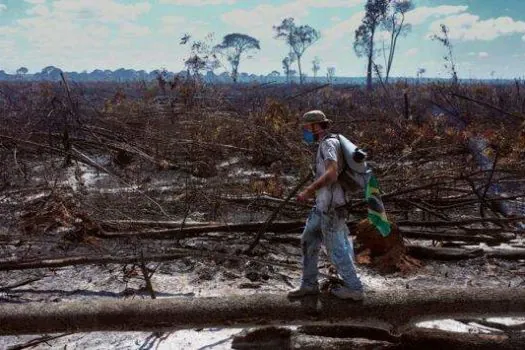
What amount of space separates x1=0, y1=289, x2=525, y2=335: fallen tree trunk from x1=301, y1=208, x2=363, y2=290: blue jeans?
0.19 meters

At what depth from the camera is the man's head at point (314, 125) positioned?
3.58 meters

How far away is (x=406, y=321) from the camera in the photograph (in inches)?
136

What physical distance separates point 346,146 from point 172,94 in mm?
12081

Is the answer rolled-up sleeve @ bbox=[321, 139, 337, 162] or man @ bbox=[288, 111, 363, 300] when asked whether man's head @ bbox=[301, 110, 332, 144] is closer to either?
man @ bbox=[288, 111, 363, 300]

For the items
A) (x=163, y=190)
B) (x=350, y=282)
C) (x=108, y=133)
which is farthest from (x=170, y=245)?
(x=108, y=133)

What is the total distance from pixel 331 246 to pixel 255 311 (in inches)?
27.7

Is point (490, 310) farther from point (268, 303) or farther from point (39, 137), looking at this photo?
point (39, 137)

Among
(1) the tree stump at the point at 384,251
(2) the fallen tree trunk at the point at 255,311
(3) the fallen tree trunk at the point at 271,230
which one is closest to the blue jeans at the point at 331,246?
(2) the fallen tree trunk at the point at 255,311

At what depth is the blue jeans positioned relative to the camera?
342 cm

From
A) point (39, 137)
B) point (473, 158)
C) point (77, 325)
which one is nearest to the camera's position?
point (77, 325)

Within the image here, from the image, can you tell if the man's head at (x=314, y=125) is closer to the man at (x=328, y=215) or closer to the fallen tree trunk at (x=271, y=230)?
the man at (x=328, y=215)

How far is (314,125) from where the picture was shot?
142 inches

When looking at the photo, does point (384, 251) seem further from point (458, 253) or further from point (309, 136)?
point (309, 136)

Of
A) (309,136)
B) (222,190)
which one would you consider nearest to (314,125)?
(309,136)
